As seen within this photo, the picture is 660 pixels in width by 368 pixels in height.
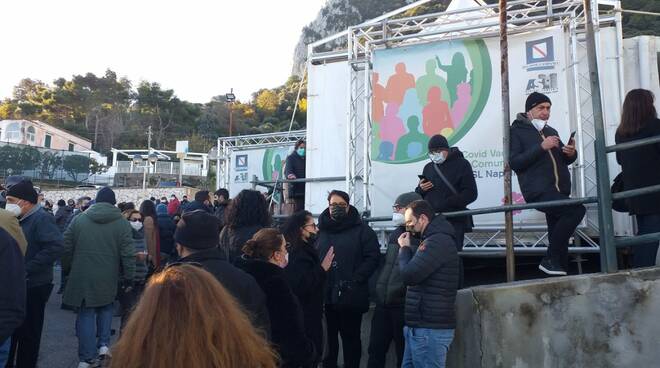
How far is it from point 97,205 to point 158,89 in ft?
177

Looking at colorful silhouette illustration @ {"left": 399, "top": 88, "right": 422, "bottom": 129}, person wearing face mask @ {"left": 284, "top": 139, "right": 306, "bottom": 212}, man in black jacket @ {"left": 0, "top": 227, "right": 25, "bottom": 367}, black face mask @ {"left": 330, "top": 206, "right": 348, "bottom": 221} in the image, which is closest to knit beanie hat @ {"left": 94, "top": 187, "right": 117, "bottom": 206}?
black face mask @ {"left": 330, "top": 206, "right": 348, "bottom": 221}

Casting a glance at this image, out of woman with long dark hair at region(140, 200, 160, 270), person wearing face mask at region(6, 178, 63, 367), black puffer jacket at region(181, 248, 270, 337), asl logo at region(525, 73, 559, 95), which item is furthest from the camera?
woman with long dark hair at region(140, 200, 160, 270)

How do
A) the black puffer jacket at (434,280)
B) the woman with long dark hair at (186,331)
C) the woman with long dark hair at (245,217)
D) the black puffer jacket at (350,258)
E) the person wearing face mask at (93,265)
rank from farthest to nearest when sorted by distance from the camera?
the black puffer jacket at (350,258) → the person wearing face mask at (93,265) → the woman with long dark hair at (245,217) → the black puffer jacket at (434,280) → the woman with long dark hair at (186,331)

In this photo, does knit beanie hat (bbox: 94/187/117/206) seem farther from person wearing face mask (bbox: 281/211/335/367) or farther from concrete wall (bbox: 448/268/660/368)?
concrete wall (bbox: 448/268/660/368)

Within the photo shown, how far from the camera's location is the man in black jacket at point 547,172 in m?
5.25

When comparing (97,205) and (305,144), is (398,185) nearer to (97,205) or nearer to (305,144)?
(305,144)

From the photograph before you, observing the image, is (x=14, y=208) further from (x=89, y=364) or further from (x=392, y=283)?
(x=392, y=283)

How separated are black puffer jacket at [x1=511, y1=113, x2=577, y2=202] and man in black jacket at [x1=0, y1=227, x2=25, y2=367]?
13.7 feet

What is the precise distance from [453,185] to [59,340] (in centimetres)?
506

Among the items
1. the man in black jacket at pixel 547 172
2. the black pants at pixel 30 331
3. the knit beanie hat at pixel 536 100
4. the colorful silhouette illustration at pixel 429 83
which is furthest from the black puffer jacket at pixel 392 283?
the colorful silhouette illustration at pixel 429 83

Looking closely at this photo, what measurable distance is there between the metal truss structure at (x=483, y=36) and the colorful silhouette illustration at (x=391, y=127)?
290 mm

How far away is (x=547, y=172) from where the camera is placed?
5.34 metres

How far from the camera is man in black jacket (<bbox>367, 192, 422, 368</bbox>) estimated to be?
5082 mm

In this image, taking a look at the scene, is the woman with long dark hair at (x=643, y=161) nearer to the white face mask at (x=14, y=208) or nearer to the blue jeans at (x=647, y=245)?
the blue jeans at (x=647, y=245)
